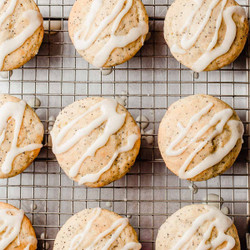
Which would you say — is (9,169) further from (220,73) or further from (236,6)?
(236,6)

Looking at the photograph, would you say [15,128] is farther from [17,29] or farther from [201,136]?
[201,136]

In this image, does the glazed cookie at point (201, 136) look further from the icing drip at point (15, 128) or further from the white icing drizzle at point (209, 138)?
the icing drip at point (15, 128)

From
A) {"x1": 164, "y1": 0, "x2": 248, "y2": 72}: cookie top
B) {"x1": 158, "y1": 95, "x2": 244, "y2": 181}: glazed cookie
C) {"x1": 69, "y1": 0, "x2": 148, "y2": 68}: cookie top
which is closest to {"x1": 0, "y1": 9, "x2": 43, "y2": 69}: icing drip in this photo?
{"x1": 69, "y1": 0, "x2": 148, "y2": 68}: cookie top

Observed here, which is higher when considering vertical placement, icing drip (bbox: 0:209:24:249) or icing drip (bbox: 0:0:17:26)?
icing drip (bbox: 0:0:17:26)

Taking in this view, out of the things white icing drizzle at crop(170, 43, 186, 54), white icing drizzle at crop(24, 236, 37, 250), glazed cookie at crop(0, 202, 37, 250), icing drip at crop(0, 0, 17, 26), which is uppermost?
icing drip at crop(0, 0, 17, 26)

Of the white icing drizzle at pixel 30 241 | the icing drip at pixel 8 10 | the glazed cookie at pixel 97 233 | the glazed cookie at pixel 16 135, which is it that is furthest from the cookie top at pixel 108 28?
the white icing drizzle at pixel 30 241

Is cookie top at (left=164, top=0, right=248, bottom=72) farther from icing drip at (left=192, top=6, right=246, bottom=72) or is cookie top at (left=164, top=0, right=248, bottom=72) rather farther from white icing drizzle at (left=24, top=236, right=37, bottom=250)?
white icing drizzle at (left=24, top=236, right=37, bottom=250)

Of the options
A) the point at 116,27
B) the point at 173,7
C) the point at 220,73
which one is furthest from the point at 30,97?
the point at 220,73
